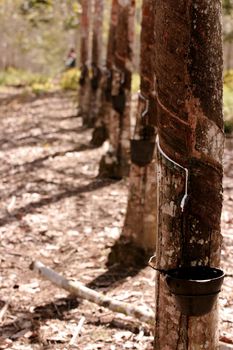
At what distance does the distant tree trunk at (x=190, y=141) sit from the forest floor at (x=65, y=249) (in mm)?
1401

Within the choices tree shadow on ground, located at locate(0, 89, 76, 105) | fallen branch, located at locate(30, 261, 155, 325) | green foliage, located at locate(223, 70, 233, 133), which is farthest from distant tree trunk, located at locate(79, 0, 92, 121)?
fallen branch, located at locate(30, 261, 155, 325)

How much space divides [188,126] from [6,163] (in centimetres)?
848

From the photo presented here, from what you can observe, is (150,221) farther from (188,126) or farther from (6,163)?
(6,163)

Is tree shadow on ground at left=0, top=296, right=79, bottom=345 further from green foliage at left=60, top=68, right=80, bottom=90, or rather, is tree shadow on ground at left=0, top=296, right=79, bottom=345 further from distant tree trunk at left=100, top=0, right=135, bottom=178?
green foliage at left=60, top=68, right=80, bottom=90

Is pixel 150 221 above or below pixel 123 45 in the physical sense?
below

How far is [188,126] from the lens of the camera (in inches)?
105

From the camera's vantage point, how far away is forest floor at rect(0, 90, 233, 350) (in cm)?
440

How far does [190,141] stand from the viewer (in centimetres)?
268

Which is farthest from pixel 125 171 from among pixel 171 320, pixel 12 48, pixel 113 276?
pixel 12 48

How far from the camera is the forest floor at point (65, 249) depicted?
14.4ft

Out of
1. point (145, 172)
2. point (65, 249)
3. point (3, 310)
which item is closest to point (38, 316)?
point (3, 310)

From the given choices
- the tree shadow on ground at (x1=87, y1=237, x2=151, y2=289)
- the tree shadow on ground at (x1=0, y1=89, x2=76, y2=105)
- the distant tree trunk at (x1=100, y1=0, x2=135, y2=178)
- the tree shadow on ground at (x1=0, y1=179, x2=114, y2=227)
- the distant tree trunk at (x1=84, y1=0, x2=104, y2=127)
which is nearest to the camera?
the tree shadow on ground at (x1=87, y1=237, x2=151, y2=289)

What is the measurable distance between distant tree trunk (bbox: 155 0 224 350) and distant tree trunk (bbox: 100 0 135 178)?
5246mm

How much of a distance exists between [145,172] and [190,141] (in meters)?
3.08
